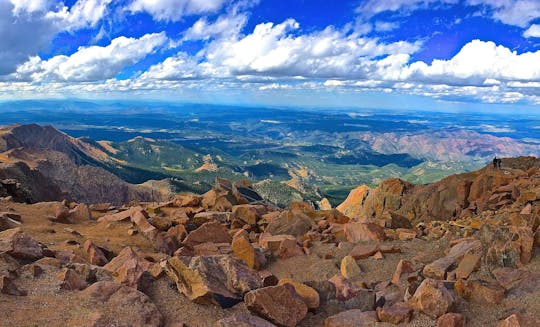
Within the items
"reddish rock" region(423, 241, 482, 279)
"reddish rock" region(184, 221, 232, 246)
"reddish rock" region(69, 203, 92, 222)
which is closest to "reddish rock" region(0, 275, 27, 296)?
"reddish rock" region(184, 221, 232, 246)

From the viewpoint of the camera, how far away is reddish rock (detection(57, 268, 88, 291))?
→ 44.6 ft

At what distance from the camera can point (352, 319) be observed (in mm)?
12578

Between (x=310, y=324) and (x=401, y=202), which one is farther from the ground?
(x=310, y=324)

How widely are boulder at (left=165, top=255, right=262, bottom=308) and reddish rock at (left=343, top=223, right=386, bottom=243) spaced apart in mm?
13621

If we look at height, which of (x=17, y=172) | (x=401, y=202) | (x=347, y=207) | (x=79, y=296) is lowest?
(x=347, y=207)

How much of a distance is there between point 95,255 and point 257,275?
27.3ft

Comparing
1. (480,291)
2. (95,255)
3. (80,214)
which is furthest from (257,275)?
(80,214)

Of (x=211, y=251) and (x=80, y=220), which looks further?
(x=80, y=220)

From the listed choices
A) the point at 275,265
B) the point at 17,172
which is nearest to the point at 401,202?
the point at 275,265

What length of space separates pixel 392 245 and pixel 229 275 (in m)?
13.2

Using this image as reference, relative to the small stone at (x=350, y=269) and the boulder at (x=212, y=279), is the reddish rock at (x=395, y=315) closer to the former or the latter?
the boulder at (x=212, y=279)

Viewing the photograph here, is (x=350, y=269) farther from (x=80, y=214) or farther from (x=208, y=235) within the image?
(x=80, y=214)

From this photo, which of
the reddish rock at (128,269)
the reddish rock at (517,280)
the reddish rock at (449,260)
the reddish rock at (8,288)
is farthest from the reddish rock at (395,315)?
the reddish rock at (8,288)

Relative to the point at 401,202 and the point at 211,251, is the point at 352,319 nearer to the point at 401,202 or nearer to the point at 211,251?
the point at 211,251
